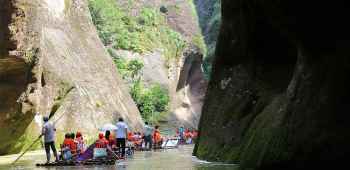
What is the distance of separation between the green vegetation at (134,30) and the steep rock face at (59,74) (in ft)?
68.2

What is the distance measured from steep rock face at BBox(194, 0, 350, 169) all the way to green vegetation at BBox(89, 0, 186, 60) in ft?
161

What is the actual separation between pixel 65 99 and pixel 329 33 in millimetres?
23023

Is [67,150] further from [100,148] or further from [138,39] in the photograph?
[138,39]

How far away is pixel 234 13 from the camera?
64.4ft

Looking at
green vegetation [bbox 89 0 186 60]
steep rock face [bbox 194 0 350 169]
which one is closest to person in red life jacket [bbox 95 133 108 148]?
steep rock face [bbox 194 0 350 169]

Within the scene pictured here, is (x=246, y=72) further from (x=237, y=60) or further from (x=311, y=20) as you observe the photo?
(x=311, y=20)

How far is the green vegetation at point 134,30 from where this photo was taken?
68375 mm

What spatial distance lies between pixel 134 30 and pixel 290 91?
58.9m

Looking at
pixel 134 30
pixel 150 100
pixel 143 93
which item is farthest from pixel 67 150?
pixel 134 30

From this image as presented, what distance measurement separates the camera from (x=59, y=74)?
34250 mm

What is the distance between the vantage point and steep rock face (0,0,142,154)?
1029 inches

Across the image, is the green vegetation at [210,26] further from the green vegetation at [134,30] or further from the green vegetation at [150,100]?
the green vegetation at [150,100]

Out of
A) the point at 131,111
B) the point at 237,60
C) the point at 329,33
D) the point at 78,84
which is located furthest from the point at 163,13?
the point at 329,33

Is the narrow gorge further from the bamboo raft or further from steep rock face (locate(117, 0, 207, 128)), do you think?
steep rock face (locate(117, 0, 207, 128))
